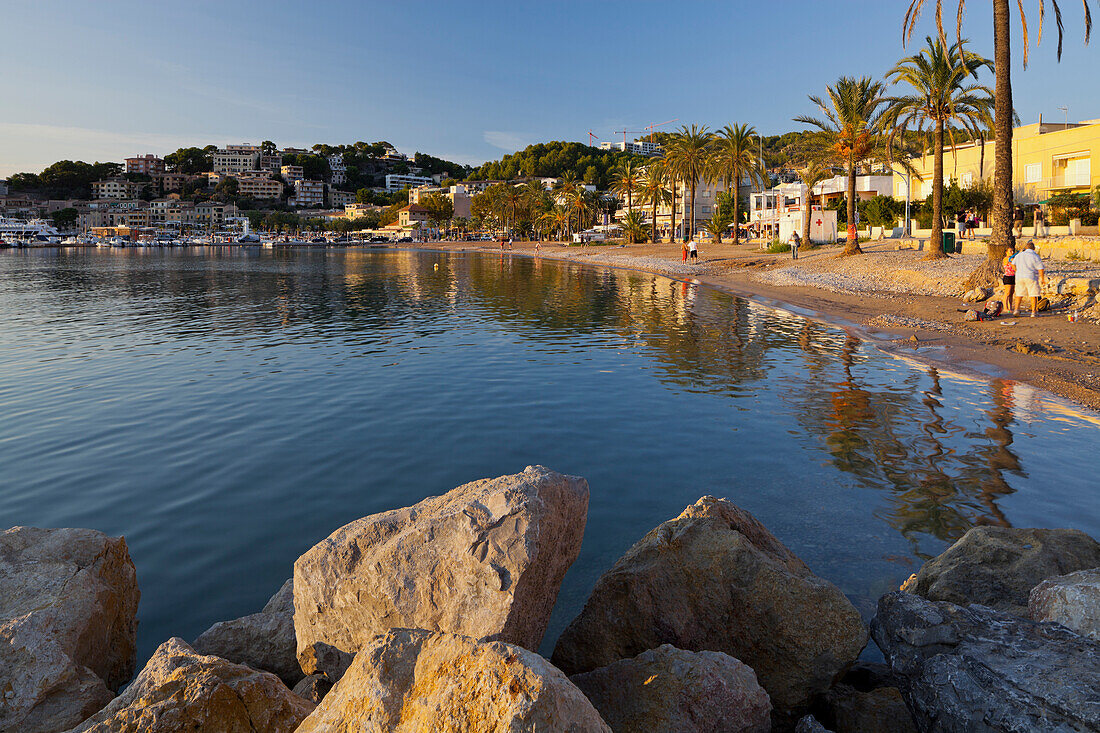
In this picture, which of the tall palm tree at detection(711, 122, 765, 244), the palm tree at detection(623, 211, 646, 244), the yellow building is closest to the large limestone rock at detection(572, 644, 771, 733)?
the yellow building

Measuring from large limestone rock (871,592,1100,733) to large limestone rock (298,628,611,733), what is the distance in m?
2.05

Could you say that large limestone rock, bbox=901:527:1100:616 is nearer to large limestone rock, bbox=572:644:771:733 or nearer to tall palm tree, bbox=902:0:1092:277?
large limestone rock, bbox=572:644:771:733

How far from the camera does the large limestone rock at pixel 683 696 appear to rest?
3.96m

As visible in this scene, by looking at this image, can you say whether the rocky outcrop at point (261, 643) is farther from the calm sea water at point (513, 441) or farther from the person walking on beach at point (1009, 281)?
the person walking on beach at point (1009, 281)

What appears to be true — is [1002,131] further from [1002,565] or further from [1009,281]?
[1002,565]

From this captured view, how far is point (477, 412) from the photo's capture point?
14461 millimetres

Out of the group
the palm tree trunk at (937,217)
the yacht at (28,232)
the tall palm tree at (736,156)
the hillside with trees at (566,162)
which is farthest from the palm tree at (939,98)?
the yacht at (28,232)

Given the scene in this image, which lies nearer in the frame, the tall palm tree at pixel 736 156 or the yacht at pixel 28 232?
the tall palm tree at pixel 736 156

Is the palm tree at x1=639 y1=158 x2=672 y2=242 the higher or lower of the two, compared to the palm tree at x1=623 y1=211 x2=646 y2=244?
higher

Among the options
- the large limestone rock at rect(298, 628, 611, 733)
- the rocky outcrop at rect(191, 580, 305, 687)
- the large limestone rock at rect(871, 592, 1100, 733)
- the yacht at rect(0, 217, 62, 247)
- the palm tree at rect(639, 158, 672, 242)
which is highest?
the yacht at rect(0, 217, 62, 247)

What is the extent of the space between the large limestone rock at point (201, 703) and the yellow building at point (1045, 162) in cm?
5101

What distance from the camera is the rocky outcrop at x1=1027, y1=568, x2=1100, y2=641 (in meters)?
4.24

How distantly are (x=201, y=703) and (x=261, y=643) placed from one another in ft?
5.76

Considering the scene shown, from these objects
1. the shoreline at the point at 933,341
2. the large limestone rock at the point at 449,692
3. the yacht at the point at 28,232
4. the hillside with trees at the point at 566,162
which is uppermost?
the hillside with trees at the point at 566,162
